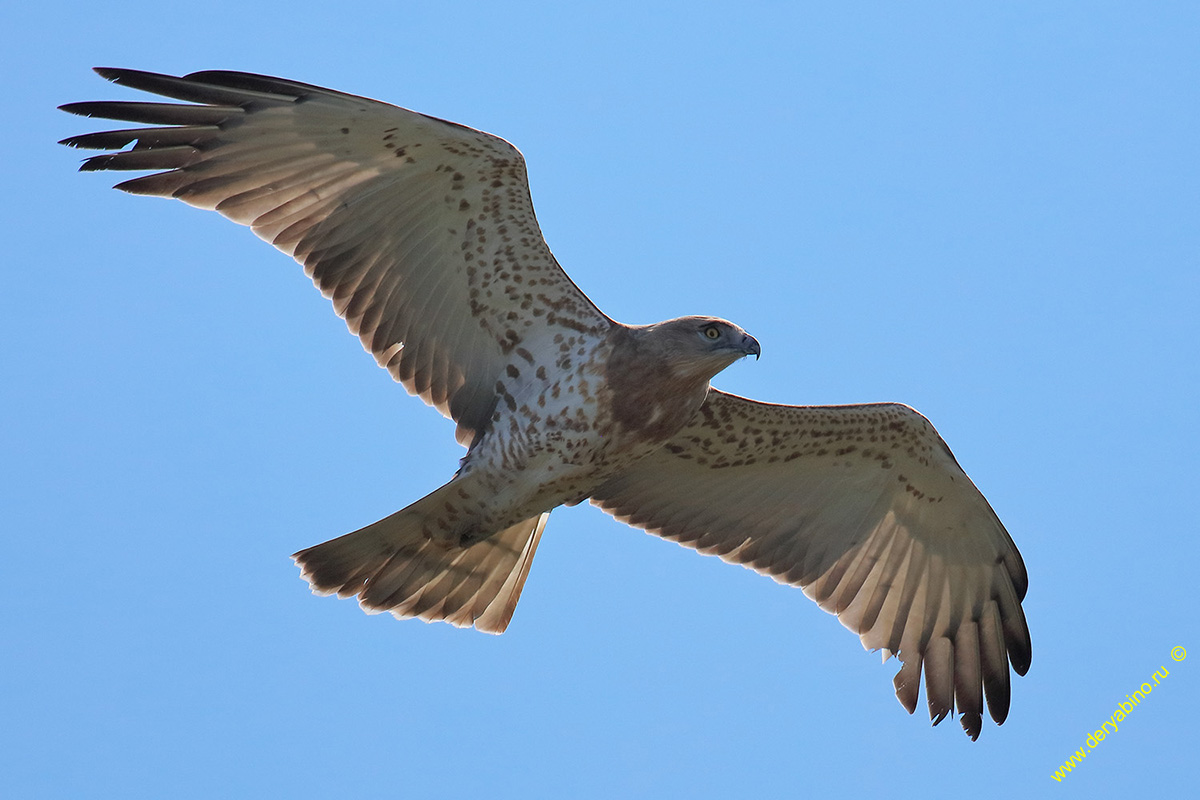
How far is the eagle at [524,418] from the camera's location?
8.55 meters

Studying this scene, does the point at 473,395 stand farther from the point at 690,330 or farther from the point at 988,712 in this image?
the point at 988,712

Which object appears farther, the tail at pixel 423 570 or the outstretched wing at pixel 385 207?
the tail at pixel 423 570

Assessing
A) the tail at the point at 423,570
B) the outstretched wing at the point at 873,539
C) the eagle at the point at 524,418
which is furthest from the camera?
the outstretched wing at the point at 873,539

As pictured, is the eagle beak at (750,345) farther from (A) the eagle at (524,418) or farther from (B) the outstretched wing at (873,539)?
(B) the outstretched wing at (873,539)

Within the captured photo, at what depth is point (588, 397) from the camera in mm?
8680

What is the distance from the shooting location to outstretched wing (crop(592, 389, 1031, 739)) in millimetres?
9797

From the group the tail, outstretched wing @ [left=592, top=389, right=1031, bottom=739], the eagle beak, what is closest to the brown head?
the eagle beak

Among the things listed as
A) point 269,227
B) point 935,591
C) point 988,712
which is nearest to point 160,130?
point 269,227

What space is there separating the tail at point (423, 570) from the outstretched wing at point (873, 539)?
2.91 ft

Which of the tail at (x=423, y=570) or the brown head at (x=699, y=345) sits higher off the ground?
the brown head at (x=699, y=345)

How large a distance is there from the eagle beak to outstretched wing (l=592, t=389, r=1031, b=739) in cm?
125

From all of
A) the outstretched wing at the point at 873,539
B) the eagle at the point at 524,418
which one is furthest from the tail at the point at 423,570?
the outstretched wing at the point at 873,539

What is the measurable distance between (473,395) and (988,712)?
4066 millimetres

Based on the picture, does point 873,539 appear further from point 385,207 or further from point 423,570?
point 385,207
